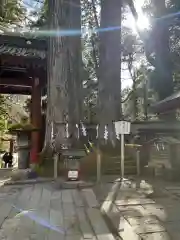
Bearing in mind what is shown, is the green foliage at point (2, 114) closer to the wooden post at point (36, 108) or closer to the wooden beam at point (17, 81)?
the wooden beam at point (17, 81)

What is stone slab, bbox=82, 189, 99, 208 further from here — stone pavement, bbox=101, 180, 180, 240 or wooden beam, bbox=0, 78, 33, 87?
wooden beam, bbox=0, 78, 33, 87

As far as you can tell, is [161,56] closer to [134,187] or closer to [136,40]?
[136,40]

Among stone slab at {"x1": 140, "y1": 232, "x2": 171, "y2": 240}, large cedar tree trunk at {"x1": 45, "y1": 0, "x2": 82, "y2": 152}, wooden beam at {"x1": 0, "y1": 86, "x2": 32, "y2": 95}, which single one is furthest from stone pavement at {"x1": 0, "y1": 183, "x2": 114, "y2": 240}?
wooden beam at {"x1": 0, "y1": 86, "x2": 32, "y2": 95}

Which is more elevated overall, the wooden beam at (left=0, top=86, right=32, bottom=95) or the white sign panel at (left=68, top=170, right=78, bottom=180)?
the wooden beam at (left=0, top=86, right=32, bottom=95)

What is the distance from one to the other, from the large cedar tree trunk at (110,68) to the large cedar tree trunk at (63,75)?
3.16 feet

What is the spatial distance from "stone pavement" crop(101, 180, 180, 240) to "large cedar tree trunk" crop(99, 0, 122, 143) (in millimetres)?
3510

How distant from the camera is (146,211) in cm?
465

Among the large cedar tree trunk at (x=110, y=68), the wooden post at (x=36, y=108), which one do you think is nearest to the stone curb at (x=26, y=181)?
the large cedar tree trunk at (x=110, y=68)

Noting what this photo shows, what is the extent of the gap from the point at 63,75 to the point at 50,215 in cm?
566

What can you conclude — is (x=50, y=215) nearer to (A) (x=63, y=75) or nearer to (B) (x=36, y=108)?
(A) (x=63, y=75)

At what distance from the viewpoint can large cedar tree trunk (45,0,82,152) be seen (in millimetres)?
9148

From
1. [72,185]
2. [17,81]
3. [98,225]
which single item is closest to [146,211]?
[98,225]

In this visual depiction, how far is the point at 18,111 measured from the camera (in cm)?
2234

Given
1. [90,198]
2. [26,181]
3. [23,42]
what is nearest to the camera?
[90,198]
